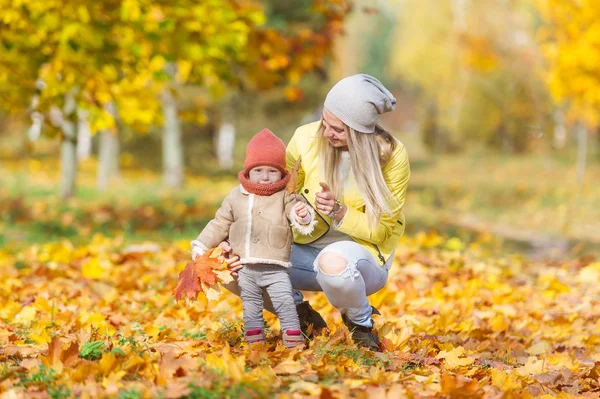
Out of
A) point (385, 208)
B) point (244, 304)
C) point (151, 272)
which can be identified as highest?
point (385, 208)

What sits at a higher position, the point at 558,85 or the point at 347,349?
the point at 558,85

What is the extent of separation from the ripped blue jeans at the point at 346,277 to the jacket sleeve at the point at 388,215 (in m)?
0.08

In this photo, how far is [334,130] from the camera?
11.9 ft

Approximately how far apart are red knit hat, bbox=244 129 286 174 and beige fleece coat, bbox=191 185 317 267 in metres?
0.13

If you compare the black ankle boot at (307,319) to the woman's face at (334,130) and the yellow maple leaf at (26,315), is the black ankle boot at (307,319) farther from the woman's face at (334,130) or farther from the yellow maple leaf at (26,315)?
the yellow maple leaf at (26,315)

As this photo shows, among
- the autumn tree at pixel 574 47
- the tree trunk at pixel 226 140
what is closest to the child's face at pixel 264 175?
the autumn tree at pixel 574 47

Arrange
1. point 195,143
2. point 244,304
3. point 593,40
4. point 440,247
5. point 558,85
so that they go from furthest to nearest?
point 195,143 < point 558,85 < point 593,40 < point 440,247 < point 244,304

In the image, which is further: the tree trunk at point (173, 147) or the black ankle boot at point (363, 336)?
the tree trunk at point (173, 147)

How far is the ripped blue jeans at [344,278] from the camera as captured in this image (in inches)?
140

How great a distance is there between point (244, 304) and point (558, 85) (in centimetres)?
1360

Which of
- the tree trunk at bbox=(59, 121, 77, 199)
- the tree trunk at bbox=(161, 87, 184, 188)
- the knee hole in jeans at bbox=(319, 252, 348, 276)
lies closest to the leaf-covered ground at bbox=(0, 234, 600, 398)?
the knee hole in jeans at bbox=(319, 252, 348, 276)

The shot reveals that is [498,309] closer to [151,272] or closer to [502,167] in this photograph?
[151,272]

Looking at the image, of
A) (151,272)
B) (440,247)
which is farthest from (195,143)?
(151,272)

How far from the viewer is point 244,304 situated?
351 centimetres
